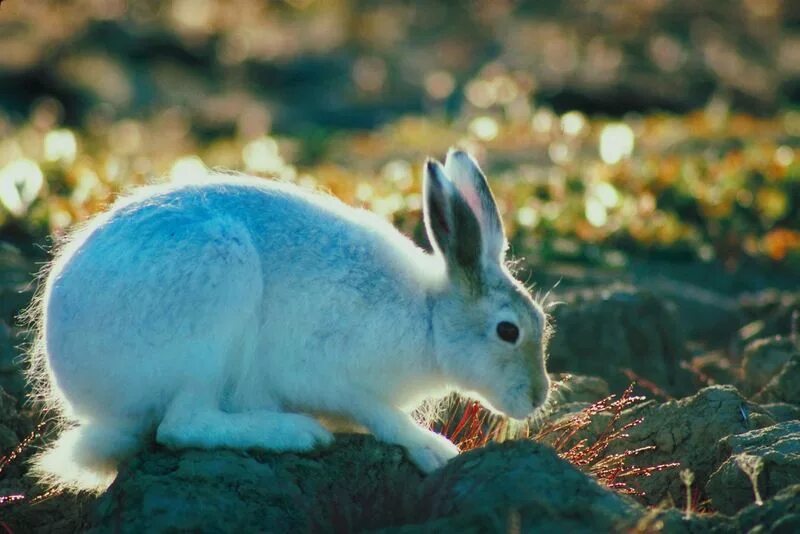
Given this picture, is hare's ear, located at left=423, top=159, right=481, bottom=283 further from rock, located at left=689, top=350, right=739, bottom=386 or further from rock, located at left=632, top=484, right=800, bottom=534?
rock, located at left=689, top=350, right=739, bottom=386

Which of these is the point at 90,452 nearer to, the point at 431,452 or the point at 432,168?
the point at 431,452

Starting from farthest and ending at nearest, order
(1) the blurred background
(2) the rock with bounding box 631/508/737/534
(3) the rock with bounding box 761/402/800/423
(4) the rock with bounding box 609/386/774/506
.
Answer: (1) the blurred background < (3) the rock with bounding box 761/402/800/423 < (4) the rock with bounding box 609/386/774/506 < (2) the rock with bounding box 631/508/737/534

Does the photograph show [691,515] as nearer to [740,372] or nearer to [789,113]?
[740,372]

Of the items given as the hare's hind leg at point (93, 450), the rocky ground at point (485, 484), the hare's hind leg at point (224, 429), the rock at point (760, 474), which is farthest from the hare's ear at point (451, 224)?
the hare's hind leg at point (93, 450)

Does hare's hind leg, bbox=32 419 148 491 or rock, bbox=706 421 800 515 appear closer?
rock, bbox=706 421 800 515

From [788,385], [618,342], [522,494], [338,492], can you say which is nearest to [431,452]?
[338,492]

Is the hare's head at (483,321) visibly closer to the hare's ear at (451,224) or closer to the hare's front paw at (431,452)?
the hare's ear at (451,224)

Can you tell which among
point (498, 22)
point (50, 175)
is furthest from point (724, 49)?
point (50, 175)

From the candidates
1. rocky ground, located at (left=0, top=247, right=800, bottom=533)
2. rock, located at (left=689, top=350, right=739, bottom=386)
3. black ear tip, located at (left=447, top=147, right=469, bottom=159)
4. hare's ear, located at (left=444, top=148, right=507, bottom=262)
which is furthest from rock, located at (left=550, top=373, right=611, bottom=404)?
black ear tip, located at (left=447, top=147, right=469, bottom=159)
